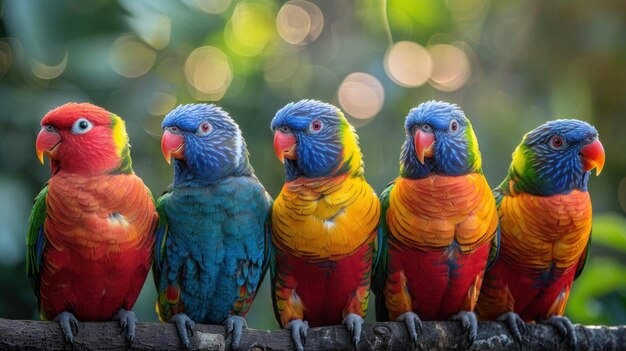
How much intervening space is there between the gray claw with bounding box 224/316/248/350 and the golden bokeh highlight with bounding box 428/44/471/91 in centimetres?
333

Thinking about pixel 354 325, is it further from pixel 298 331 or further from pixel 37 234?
pixel 37 234

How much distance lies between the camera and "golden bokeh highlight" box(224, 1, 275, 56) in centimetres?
609

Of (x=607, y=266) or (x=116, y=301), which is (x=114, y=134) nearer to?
(x=116, y=301)

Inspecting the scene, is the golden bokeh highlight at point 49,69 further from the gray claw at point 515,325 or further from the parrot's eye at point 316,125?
the gray claw at point 515,325

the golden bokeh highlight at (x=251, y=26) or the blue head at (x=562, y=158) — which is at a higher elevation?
the golden bokeh highlight at (x=251, y=26)

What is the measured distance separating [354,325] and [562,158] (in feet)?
4.09

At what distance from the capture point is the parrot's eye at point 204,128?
126 inches

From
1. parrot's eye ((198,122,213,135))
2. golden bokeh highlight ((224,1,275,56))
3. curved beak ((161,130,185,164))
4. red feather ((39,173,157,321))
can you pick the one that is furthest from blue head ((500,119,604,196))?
golden bokeh highlight ((224,1,275,56))

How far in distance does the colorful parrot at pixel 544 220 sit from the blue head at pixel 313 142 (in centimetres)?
82

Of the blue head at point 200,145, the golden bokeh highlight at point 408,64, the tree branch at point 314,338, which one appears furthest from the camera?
the golden bokeh highlight at point 408,64

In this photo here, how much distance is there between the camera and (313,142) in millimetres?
Answer: 3145

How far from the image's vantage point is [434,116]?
3127 mm

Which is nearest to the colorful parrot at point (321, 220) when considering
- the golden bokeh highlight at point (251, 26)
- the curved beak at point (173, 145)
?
the curved beak at point (173, 145)

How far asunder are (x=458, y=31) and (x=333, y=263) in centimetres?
361
